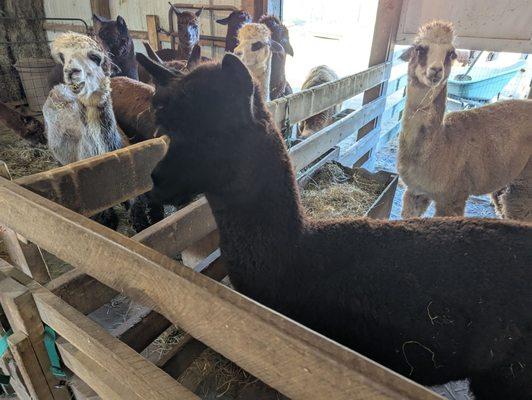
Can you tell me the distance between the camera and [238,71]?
1505 millimetres

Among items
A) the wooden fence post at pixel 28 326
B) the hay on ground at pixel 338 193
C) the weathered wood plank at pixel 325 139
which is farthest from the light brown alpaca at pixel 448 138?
the wooden fence post at pixel 28 326

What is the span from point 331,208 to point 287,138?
0.94 meters

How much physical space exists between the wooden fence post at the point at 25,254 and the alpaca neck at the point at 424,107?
342cm

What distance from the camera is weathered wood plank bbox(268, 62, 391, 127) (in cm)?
331

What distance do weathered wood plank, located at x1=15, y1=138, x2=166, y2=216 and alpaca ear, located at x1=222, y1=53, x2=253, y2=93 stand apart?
1048mm

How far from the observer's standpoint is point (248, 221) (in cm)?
171

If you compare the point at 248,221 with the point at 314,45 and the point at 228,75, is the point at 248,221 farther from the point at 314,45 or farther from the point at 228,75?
the point at 314,45

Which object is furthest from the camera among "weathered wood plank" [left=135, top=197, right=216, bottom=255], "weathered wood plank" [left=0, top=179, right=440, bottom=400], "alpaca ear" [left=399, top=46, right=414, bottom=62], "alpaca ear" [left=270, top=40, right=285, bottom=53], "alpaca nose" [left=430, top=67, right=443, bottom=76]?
"alpaca ear" [left=270, top=40, right=285, bottom=53]

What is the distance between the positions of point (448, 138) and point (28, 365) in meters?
3.90

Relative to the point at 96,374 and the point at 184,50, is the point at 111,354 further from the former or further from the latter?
the point at 184,50

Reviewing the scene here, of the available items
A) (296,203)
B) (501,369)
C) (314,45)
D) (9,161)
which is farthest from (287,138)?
(314,45)

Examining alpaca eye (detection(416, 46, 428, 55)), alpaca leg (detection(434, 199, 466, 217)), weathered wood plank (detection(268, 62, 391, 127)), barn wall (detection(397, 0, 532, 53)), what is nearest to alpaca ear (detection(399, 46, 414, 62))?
alpaca eye (detection(416, 46, 428, 55))

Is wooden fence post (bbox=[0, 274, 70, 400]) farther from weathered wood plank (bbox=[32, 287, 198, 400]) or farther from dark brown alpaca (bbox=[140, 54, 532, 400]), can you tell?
dark brown alpaca (bbox=[140, 54, 532, 400])

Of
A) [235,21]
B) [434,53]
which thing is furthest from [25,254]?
[235,21]
